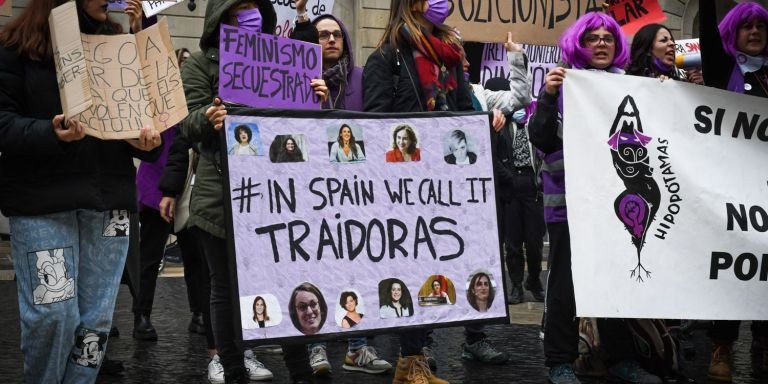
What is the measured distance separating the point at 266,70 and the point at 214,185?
0.58 metres

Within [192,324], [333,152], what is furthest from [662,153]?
[192,324]

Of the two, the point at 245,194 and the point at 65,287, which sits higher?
the point at 245,194

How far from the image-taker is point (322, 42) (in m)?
6.54

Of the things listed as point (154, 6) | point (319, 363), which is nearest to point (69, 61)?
point (319, 363)

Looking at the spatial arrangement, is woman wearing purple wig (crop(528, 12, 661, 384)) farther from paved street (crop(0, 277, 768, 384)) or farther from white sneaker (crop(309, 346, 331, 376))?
white sneaker (crop(309, 346, 331, 376))

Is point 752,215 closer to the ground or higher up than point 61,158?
closer to the ground

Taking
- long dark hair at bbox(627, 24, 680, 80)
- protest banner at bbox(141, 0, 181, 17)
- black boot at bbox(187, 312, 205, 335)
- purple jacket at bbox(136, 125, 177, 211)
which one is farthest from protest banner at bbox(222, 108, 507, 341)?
protest banner at bbox(141, 0, 181, 17)

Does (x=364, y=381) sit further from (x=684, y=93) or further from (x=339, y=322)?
(x=684, y=93)

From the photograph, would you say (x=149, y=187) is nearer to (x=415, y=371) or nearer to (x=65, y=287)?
(x=415, y=371)

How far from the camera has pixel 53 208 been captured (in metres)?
4.21

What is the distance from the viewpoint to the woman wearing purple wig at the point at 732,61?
5.81 metres

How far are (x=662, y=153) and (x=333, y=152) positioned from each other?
1.64 metres

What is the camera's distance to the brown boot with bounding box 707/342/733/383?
5.80 metres

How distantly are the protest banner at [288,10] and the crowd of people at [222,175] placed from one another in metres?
0.72
